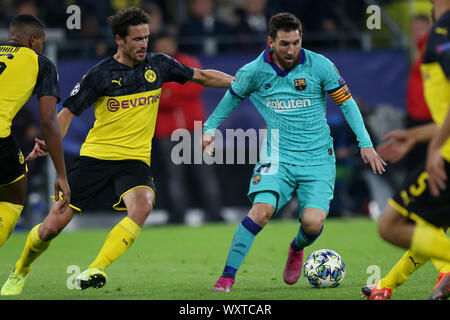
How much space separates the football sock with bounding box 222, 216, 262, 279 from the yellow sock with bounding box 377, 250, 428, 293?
1262 millimetres

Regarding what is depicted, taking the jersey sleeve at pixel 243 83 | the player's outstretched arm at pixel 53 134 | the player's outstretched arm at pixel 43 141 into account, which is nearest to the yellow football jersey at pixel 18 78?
the player's outstretched arm at pixel 53 134

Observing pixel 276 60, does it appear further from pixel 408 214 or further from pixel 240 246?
pixel 408 214

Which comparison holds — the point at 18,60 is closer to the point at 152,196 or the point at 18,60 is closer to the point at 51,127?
the point at 51,127

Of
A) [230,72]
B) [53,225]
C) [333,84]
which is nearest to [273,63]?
[333,84]

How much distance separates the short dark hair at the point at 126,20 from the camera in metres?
7.41

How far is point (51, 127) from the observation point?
654 centimetres

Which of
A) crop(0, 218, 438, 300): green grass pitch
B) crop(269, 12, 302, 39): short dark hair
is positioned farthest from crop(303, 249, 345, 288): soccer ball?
crop(269, 12, 302, 39): short dark hair

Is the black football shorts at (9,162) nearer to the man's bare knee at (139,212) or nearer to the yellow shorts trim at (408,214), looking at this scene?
the man's bare knee at (139,212)

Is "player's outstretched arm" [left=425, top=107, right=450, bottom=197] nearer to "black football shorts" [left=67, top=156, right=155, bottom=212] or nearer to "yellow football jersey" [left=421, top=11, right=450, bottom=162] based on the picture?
"yellow football jersey" [left=421, top=11, right=450, bottom=162]

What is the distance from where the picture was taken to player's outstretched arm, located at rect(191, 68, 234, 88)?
7883 millimetres

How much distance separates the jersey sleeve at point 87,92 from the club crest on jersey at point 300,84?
1.74 m

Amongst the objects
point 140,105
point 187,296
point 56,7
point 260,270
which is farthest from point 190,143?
point 187,296

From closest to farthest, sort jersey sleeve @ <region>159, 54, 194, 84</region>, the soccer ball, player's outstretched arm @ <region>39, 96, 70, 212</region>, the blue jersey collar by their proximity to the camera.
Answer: player's outstretched arm @ <region>39, 96, 70, 212</region>, the soccer ball, the blue jersey collar, jersey sleeve @ <region>159, 54, 194, 84</region>

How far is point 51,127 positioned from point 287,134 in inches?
86.6
